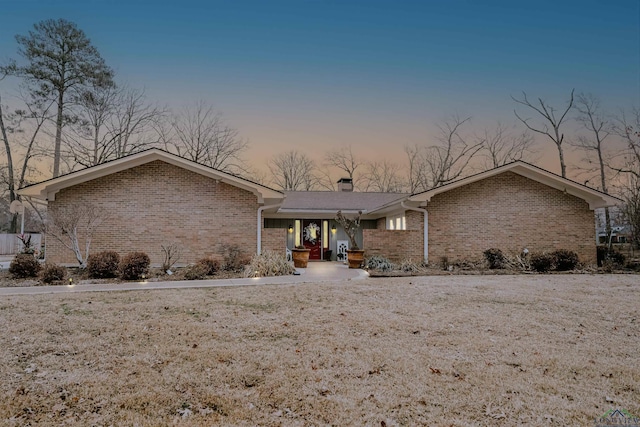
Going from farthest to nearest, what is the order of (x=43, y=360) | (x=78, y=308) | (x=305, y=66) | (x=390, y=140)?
(x=390, y=140)
(x=305, y=66)
(x=78, y=308)
(x=43, y=360)

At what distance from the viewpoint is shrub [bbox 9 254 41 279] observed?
9.95 meters

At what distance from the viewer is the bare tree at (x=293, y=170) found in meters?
34.6

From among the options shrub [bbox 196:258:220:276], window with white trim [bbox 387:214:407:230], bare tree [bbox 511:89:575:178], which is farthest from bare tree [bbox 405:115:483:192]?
shrub [bbox 196:258:220:276]

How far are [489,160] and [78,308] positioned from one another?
30.3 m

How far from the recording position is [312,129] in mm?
21375

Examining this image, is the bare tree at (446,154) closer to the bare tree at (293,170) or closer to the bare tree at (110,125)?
the bare tree at (293,170)

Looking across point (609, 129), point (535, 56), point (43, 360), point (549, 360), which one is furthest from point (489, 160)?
point (43, 360)

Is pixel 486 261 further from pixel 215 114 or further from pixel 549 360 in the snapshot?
pixel 215 114

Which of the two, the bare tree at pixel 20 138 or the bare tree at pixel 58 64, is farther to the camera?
the bare tree at pixel 20 138

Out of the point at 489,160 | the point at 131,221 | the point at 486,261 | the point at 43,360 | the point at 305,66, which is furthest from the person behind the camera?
the point at 489,160

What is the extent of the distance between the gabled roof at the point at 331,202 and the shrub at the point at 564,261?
6773 mm

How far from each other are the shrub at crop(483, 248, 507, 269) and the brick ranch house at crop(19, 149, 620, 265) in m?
1.12

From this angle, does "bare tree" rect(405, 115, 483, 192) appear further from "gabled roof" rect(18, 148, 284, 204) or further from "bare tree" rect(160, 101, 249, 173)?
"gabled roof" rect(18, 148, 284, 204)

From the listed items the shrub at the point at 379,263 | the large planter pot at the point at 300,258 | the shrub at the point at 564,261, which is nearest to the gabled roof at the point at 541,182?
the shrub at the point at 379,263
